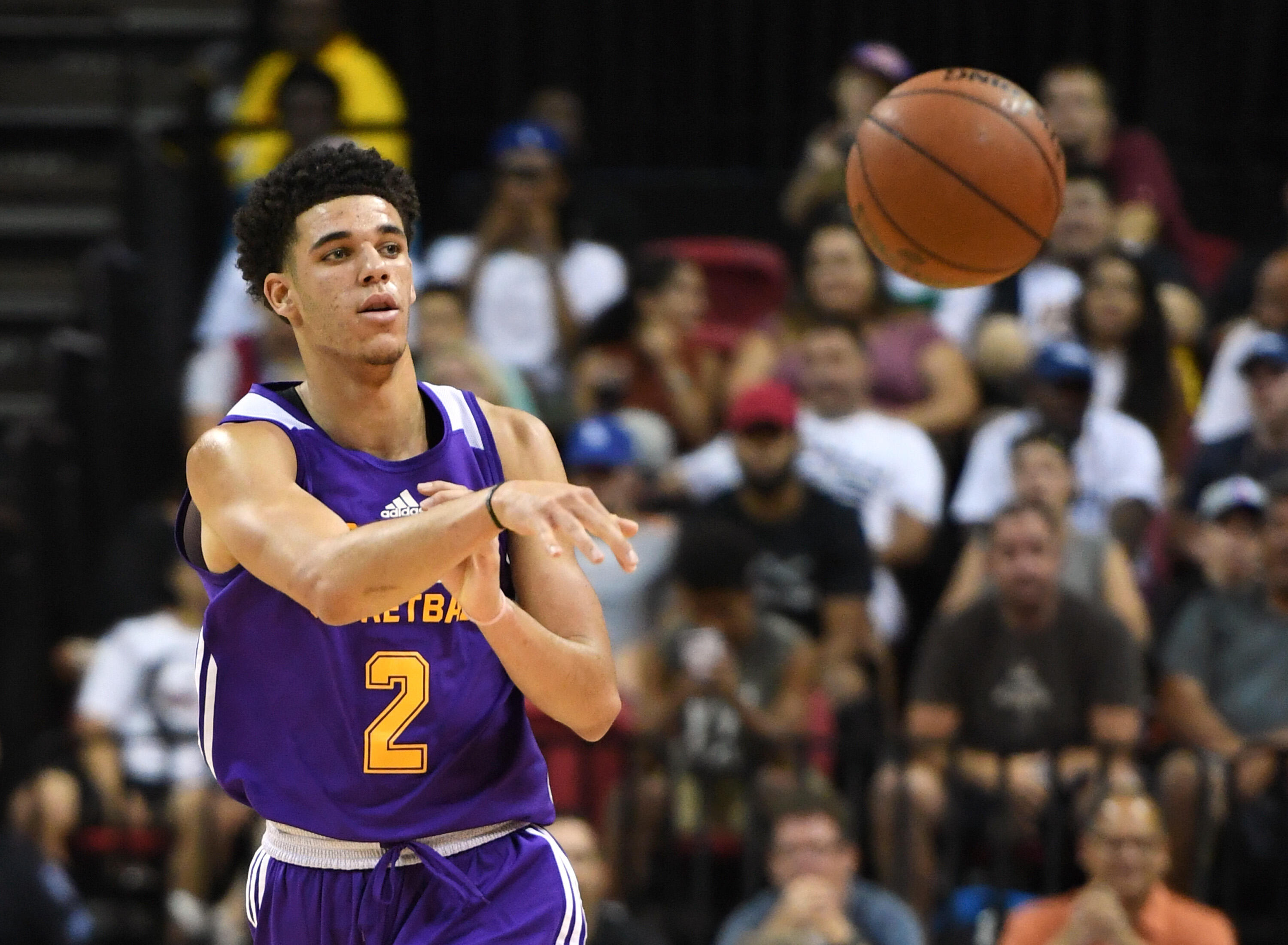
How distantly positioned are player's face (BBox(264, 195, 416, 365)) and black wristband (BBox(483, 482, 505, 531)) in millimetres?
666

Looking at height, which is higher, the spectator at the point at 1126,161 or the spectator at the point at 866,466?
the spectator at the point at 1126,161

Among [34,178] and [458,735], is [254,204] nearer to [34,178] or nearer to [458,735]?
[458,735]

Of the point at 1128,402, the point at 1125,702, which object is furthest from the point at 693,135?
the point at 1125,702

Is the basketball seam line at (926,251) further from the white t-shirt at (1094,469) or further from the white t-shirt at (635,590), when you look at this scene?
the white t-shirt at (1094,469)

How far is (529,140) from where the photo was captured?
986cm

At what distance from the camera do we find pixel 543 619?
3912mm

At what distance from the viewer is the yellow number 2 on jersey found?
383 centimetres

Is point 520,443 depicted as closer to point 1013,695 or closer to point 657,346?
point 1013,695

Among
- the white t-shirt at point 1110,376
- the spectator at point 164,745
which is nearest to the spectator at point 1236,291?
the white t-shirt at point 1110,376

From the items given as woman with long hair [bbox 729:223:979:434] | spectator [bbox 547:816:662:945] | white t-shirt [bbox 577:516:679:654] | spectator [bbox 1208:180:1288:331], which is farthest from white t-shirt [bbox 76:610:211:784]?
spectator [bbox 1208:180:1288:331]

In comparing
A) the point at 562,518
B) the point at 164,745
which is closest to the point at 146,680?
the point at 164,745

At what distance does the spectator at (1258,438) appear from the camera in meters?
8.45

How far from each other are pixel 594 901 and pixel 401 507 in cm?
324

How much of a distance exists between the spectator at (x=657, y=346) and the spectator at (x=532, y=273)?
148 mm
